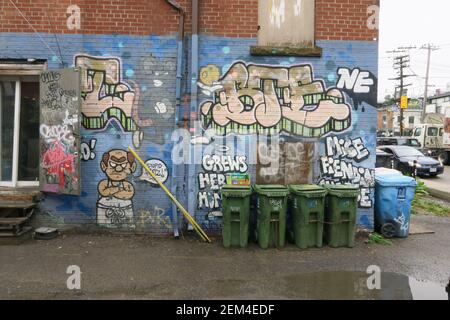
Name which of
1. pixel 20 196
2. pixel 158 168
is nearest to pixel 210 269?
pixel 158 168

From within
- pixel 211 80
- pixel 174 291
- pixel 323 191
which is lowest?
pixel 174 291

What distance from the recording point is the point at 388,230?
7.66 m

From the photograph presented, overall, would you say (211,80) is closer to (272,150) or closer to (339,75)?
(272,150)

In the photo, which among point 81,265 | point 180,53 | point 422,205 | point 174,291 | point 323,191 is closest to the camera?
point 174,291

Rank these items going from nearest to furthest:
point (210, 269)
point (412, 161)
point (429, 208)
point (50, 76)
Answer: point (210, 269) < point (50, 76) < point (429, 208) < point (412, 161)

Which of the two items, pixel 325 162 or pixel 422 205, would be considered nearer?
pixel 325 162

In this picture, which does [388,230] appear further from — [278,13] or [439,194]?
[439,194]

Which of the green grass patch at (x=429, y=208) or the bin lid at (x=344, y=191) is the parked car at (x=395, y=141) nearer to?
the green grass patch at (x=429, y=208)

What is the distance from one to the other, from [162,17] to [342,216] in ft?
14.5

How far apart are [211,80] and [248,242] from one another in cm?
277

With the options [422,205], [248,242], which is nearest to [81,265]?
[248,242]

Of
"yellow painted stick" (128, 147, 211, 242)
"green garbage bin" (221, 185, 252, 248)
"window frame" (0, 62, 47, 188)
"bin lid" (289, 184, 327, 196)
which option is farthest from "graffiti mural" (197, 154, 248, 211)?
"window frame" (0, 62, 47, 188)

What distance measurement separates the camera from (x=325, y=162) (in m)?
7.59

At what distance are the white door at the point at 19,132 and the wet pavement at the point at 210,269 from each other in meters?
1.44
